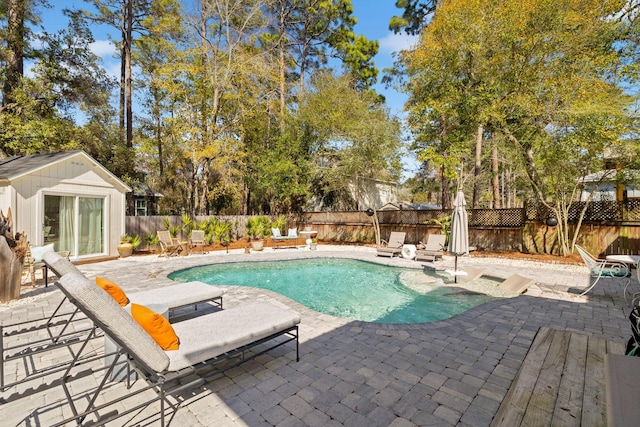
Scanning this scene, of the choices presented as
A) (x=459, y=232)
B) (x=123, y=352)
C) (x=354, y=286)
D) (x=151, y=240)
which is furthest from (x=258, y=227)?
(x=123, y=352)

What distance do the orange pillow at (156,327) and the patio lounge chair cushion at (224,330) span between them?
88 mm

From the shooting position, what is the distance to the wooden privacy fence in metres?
9.72

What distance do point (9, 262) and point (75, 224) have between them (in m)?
5.15

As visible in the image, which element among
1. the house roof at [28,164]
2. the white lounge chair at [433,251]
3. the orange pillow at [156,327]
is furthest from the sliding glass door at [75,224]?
the white lounge chair at [433,251]

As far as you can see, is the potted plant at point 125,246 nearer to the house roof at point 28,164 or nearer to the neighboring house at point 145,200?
the house roof at point 28,164

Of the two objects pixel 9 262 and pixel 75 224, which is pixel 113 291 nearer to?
pixel 9 262

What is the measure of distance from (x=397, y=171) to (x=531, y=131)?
7.84 metres

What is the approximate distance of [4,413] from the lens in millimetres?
2412

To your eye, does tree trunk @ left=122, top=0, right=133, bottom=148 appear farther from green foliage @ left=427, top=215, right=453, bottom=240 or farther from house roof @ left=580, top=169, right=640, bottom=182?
house roof @ left=580, top=169, right=640, bottom=182

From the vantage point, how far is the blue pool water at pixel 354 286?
5.93 metres

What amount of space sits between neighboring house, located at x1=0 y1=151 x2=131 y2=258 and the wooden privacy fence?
2147mm

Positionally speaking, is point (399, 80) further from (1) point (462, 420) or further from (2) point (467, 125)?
(1) point (462, 420)

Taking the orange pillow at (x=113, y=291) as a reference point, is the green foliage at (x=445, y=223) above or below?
above

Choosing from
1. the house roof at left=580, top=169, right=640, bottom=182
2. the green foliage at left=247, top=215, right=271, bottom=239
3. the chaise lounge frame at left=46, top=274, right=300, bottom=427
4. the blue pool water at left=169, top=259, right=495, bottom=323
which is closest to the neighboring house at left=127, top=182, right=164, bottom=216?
the green foliage at left=247, top=215, right=271, bottom=239
